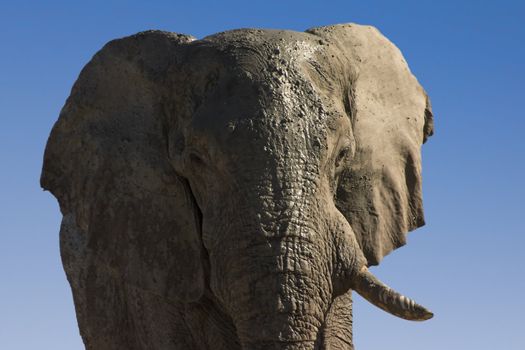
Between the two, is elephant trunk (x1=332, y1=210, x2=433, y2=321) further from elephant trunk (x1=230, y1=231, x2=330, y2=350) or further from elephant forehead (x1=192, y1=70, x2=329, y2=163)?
elephant forehead (x1=192, y1=70, x2=329, y2=163)

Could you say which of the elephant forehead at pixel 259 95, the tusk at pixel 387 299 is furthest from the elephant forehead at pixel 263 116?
the tusk at pixel 387 299

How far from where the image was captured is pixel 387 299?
11125 mm

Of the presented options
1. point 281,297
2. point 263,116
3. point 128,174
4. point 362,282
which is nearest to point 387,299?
point 362,282

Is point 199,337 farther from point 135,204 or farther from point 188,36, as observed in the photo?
point 188,36

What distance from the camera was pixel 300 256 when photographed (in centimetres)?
1081

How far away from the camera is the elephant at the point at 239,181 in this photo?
35.8ft

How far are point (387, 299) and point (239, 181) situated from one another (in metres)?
1.25

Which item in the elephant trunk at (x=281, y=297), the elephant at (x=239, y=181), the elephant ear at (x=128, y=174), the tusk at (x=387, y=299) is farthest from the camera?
the elephant ear at (x=128, y=174)

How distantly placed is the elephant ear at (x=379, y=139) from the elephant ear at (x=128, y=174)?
115 cm

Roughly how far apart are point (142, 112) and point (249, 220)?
1637mm

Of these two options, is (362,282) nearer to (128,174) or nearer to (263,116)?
(263,116)

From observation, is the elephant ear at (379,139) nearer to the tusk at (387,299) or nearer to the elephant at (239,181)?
the elephant at (239,181)

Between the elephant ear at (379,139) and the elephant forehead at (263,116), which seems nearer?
the elephant forehead at (263,116)

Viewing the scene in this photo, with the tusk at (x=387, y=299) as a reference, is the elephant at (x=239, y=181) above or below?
above
